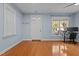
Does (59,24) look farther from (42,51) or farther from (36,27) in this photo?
(42,51)

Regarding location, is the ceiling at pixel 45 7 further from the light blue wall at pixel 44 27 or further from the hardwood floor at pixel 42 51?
the hardwood floor at pixel 42 51

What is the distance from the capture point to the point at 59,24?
10.8m

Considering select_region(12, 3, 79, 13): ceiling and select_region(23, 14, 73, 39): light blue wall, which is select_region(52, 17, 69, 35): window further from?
select_region(12, 3, 79, 13): ceiling

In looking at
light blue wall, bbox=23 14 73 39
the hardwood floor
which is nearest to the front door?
light blue wall, bbox=23 14 73 39

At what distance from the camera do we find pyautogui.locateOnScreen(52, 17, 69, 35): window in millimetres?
10609

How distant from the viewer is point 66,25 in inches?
423

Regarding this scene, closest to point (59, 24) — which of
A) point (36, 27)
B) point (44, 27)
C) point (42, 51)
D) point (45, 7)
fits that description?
point (44, 27)

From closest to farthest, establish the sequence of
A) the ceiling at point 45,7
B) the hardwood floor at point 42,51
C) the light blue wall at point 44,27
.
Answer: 1. the hardwood floor at point 42,51
2. the ceiling at point 45,7
3. the light blue wall at point 44,27

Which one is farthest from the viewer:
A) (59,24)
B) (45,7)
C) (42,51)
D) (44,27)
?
(59,24)

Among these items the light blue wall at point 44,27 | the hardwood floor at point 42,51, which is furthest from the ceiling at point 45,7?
the hardwood floor at point 42,51

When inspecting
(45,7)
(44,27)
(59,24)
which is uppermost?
(45,7)

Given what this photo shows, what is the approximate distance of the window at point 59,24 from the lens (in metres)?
10.6

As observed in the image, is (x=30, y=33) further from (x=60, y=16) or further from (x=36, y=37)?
(x=60, y=16)

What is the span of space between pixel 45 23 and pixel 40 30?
724 mm
